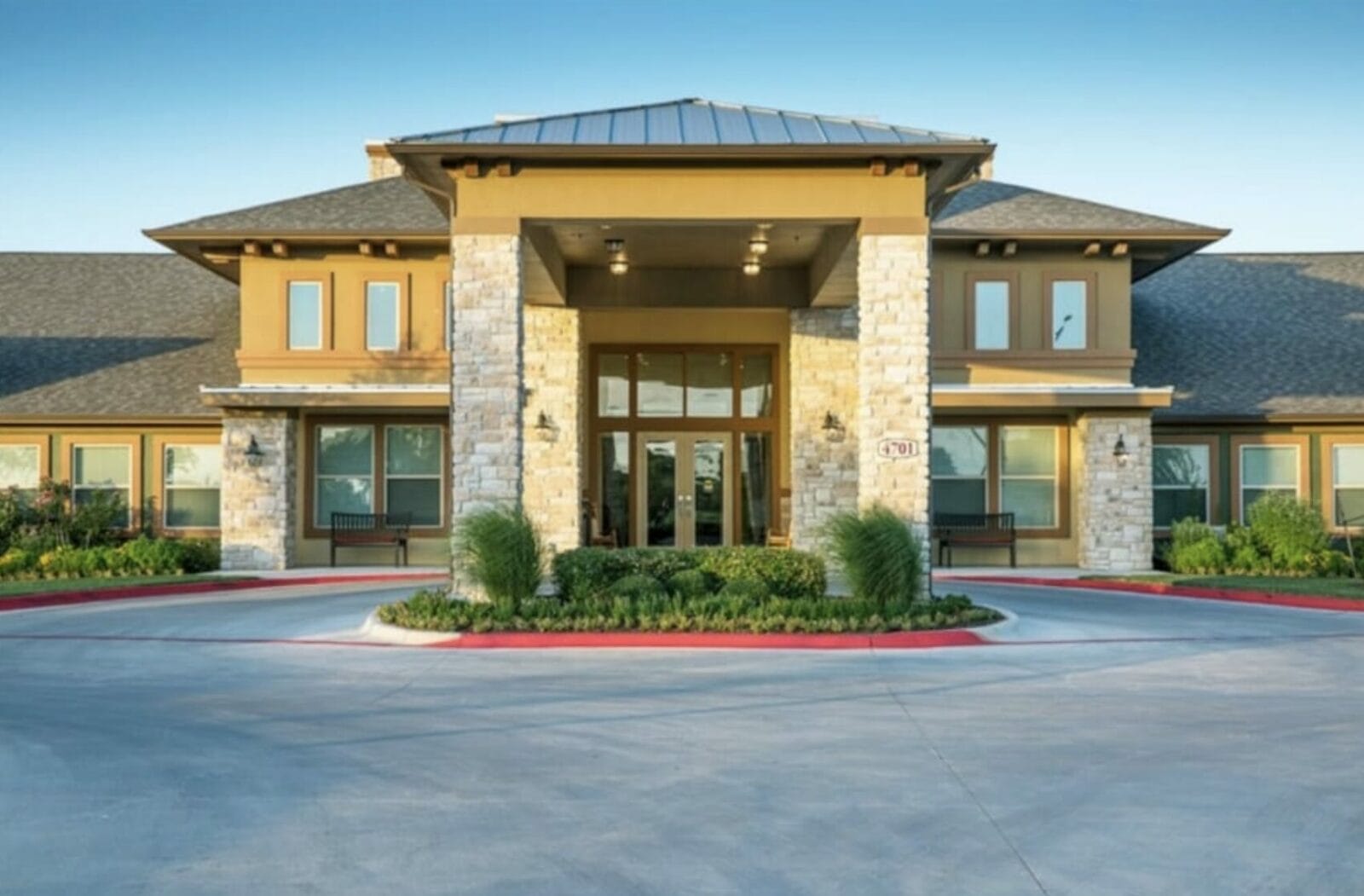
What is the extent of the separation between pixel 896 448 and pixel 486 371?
5173mm

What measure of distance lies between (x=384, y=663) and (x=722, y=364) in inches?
631

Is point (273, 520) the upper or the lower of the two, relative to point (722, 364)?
lower

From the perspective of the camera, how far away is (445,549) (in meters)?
28.3

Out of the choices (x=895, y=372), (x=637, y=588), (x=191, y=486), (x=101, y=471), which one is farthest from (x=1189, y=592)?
(x=101, y=471)

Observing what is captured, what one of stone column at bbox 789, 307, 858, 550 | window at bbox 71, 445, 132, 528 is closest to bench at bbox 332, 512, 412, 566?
window at bbox 71, 445, 132, 528

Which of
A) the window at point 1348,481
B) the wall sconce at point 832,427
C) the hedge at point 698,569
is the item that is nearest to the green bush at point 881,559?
the hedge at point 698,569

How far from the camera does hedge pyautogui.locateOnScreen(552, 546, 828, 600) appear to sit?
59.9 ft

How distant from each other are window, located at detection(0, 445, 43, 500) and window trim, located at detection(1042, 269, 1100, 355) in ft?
62.7

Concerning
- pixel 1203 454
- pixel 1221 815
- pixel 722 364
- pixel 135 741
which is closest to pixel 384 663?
pixel 135 741

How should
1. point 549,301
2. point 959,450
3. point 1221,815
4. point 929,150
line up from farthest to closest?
point 959,450, point 549,301, point 929,150, point 1221,815

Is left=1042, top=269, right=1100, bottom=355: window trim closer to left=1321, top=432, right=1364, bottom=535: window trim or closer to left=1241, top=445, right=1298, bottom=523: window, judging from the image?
left=1241, top=445, right=1298, bottom=523: window

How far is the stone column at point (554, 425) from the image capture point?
2747 cm

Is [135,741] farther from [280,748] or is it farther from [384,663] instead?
[384,663]

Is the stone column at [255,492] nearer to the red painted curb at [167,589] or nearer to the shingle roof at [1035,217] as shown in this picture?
the red painted curb at [167,589]
